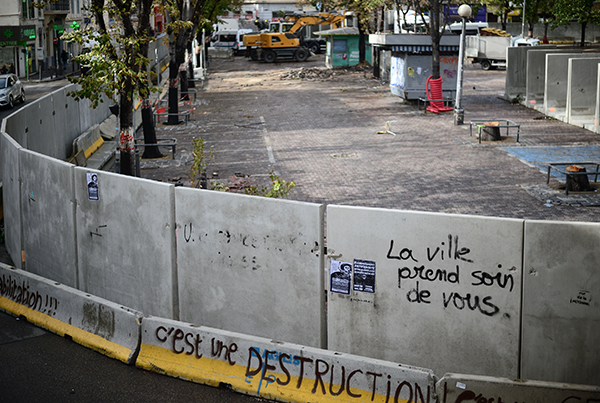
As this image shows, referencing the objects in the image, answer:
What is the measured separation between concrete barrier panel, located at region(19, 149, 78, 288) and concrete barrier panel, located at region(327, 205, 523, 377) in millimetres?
3831

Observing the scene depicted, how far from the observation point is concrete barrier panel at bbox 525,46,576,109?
29703 millimetres

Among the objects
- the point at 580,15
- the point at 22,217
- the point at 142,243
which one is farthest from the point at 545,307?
the point at 580,15

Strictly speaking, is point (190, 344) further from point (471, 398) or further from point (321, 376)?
point (471, 398)

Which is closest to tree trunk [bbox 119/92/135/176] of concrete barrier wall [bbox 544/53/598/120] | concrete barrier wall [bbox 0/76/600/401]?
Result: concrete barrier wall [bbox 0/76/600/401]

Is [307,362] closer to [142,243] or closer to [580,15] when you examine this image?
[142,243]

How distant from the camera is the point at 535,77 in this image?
2997 cm

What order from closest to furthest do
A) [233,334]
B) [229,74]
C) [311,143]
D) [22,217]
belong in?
[233,334], [22,217], [311,143], [229,74]

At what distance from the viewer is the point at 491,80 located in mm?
41125

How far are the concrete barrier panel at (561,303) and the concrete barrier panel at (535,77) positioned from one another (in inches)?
966

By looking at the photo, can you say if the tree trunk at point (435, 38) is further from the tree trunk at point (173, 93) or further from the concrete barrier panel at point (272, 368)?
the concrete barrier panel at point (272, 368)

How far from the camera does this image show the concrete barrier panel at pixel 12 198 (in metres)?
10.6

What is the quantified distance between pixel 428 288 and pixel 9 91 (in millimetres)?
28608

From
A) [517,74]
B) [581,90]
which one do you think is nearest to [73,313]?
[581,90]

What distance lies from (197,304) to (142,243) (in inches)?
38.1
